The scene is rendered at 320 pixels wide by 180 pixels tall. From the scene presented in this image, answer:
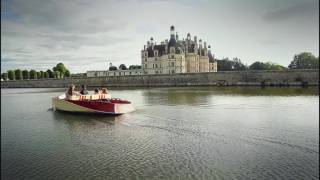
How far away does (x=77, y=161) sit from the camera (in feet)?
28.3

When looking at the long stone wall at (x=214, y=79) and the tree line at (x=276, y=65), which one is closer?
the long stone wall at (x=214, y=79)

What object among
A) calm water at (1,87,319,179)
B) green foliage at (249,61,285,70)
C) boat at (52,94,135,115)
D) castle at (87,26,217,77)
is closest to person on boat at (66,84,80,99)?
boat at (52,94,135,115)

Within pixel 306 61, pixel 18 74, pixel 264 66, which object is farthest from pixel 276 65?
pixel 18 74

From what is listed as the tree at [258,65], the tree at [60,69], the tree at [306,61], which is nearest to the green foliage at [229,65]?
the tree at [258,65]

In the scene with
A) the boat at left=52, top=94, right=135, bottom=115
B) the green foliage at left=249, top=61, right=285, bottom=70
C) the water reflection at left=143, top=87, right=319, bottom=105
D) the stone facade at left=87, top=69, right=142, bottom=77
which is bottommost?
the water reflection at left=143, top=87, right=319, bottom=105

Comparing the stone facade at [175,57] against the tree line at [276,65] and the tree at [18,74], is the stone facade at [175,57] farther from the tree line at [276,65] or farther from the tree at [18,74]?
the tree at [18,74]

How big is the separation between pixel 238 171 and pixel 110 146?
407cm

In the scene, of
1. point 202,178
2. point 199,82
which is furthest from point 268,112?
point 199,82

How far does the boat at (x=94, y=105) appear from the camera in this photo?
1669 centimetres

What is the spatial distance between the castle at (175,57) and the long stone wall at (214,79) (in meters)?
13.7

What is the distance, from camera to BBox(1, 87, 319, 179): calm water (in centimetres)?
766

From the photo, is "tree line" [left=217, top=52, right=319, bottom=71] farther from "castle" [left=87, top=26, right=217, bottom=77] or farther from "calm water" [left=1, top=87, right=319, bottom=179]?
"calm water" [left=1, top=87, right=319, bottom=179]

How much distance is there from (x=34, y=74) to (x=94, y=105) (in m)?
72.2

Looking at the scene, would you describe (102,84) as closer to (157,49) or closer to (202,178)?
(157,49)
